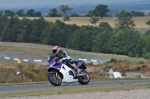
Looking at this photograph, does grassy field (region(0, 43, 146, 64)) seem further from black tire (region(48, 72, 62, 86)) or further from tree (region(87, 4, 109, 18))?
tree (region(87, 4, 109, 18))

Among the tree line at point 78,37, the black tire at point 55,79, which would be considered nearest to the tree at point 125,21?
the tree line at point 78,37

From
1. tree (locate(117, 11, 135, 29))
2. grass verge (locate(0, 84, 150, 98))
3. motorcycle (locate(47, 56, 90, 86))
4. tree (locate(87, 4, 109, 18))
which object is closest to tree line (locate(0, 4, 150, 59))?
tree (locate(117, 11, 135, 29))

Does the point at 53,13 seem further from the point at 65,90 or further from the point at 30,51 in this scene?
the point at 65,90

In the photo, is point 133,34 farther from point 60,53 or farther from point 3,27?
point 60,53

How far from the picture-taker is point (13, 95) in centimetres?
1783

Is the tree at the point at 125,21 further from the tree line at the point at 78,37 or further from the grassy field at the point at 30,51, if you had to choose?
the grassy field at the point at 30,51

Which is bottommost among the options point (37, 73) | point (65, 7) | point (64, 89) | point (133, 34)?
point (65, 7)

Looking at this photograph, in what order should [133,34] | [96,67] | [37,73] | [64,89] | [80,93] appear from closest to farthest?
1. [80,93]
2. [64,89]
3. [37,73]
4. [96,67]
5. [133,34]

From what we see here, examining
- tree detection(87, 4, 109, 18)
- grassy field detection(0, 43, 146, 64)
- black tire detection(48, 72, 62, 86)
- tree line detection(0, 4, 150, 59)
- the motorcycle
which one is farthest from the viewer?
tree detection(87, 4, 109, 18)

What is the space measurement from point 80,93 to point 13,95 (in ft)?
6.37

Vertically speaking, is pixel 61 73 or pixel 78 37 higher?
pixel 61 73

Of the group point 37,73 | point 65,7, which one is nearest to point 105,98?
point 37,73

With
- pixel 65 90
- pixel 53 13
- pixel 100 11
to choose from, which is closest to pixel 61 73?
pixel 65 90

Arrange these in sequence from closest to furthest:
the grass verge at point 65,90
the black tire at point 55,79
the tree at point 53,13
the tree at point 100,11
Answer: the grass verge at point 65,90
the black tire at point 55,79
the tree at point 53,13
the tree at point 100,11
